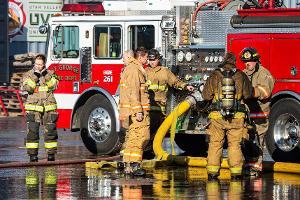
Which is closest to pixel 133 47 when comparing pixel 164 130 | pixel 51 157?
pixel 164 130

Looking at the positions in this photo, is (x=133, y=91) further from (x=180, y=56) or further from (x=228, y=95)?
(x=180, y=56)

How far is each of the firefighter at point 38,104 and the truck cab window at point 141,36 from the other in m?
2.29

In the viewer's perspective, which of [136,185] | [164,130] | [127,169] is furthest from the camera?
[164,130]

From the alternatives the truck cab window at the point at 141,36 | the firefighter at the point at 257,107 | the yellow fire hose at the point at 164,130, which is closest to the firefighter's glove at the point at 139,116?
the firefighter at the point at 257,107

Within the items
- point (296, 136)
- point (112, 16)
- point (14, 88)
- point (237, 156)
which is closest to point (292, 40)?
point (296, 136)

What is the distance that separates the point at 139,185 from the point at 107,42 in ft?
19.5

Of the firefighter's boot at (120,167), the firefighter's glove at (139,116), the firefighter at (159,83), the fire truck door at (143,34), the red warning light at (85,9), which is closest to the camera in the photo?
the firefighter's glove at (139,116)

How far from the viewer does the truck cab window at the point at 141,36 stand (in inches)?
777

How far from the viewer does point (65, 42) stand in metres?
20.7

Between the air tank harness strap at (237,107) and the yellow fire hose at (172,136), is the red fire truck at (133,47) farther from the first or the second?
the air tank harness strap at (237,107)

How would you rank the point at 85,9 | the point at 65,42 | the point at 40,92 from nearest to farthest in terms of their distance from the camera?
the point at 40,92 → the point at 65,42 → the point at 85,9

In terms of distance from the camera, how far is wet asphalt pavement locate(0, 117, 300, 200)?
13.7 m

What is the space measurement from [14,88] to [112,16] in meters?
11.8

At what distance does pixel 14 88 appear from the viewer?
31.7 meters
